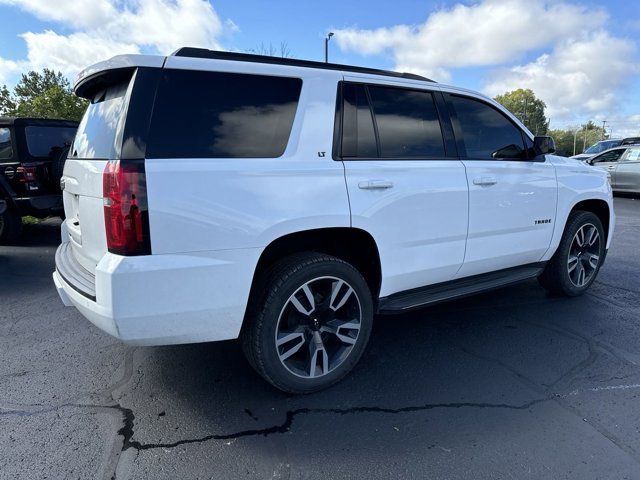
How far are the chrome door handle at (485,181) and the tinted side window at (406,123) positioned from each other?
34 centimetres

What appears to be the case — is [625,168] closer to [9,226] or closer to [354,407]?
[354,407]

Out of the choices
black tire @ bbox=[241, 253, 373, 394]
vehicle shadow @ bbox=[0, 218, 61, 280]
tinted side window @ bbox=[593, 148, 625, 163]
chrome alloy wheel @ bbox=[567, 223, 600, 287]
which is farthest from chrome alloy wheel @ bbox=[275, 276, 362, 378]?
tinted side window @ bbox=[593, 148, 625, 163]

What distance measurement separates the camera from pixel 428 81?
3.50 meters

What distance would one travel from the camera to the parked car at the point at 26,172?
684 cm

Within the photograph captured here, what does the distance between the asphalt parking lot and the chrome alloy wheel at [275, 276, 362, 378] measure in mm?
222

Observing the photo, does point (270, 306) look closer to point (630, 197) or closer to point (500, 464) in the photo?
point (500, 464)

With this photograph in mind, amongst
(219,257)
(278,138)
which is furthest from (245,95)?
(219,257)

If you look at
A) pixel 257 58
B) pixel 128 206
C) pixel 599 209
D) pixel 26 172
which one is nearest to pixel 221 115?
pixel 257 58

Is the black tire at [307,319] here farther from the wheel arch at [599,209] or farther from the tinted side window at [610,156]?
the tinted side window at [610,156]

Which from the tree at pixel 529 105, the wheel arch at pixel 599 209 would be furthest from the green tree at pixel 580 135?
the wheel arch at pixel 599 209

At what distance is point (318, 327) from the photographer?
286 centimetres

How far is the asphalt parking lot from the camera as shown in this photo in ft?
7.34

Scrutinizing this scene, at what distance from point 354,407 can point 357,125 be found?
179 centimetres

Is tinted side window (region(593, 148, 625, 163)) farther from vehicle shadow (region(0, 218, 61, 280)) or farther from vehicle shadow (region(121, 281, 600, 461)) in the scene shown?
vehicle shadow (region(0, 218, 61, 280))
